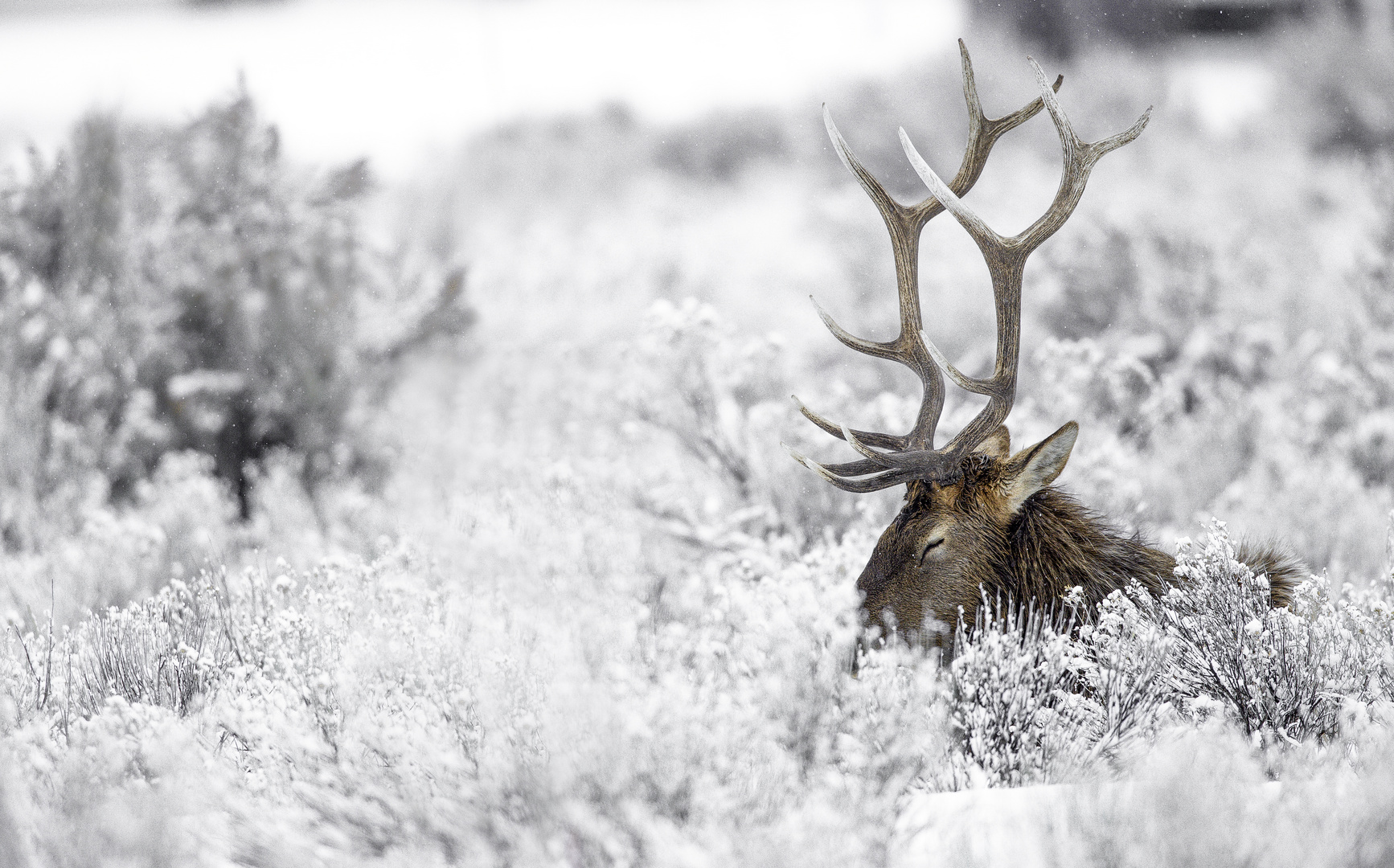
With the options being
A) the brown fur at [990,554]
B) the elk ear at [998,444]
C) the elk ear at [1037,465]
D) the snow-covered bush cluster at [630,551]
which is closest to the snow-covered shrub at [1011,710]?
the snow-covered bush cluster at [630,551]

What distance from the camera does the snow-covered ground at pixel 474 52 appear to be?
71.8ft

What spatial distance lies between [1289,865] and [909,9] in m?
24.9

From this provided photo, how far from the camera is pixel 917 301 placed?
10.9ft

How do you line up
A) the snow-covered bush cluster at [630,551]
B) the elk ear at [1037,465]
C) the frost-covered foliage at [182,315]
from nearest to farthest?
the snow-covered bush cluster at [630,551] < the elk ear at [1037,465] < the frost-covered foliage at [182,315]

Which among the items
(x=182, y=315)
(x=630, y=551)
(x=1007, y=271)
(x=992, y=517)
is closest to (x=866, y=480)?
(x=992, y=517)

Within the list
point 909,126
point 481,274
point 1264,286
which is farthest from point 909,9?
point 1264,286

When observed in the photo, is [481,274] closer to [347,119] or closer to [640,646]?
[640,646]

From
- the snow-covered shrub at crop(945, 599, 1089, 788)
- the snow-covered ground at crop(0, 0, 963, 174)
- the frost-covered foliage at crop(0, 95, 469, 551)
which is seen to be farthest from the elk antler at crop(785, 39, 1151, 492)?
the snow-covered ground at crop(0, 0, 963, 174)

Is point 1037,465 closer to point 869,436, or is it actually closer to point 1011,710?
point 869,436

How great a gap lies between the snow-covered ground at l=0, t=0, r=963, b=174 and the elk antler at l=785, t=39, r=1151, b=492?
17.0 meters

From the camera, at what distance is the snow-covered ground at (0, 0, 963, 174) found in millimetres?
21891

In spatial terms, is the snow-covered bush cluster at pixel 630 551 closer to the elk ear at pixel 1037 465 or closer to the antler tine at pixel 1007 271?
the elk ear at pixel 1037 465

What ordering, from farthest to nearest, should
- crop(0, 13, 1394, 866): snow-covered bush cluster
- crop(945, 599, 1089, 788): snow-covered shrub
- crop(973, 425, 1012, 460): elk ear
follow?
1. crop(973, 425, 1012, 460): elk ear
2. crop(945, 599, 1089, 788): snow-covered shrub
3. crop(0, 13, 1394, 866): snow-covered bush cluster

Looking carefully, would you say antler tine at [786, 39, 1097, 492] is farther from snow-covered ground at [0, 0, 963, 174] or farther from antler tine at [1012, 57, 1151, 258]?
snow-covered ground at [0, 0, 963, 174]
